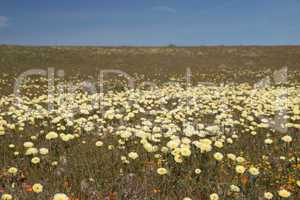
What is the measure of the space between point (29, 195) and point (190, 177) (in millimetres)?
2457

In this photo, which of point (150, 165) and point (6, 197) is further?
point (150, 165)

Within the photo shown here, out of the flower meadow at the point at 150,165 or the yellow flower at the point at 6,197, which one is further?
the flower meadow at the point at 150,165

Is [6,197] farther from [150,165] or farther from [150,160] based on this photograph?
[150,160]

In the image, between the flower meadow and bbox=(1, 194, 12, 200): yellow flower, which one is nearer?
bbox=(1, 194, 12, 200): yellow flower

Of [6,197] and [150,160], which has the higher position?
[6,197]

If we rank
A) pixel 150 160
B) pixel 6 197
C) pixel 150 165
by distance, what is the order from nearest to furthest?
pixel 6 197
pixel 150 165
pixel 150 160

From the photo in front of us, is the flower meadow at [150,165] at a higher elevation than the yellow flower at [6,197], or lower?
lower

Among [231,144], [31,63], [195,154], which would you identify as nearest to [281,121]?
[231,144]

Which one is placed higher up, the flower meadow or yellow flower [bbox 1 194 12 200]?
yellow flower [bbox 1 194 12 200]

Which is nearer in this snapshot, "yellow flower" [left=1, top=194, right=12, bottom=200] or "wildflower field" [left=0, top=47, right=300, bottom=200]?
"yellow flower" [left=1, top=194, right=12, bottom=200]

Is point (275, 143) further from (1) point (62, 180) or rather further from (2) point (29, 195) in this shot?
(2) point (29, 195)

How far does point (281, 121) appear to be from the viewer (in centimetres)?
994

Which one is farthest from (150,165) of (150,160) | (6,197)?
(6,197)


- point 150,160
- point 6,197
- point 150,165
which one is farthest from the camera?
point 150,160
